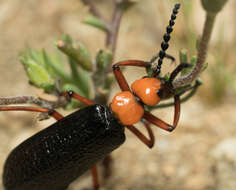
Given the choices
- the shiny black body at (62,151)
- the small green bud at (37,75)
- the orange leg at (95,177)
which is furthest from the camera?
the orange leg at (95,177)

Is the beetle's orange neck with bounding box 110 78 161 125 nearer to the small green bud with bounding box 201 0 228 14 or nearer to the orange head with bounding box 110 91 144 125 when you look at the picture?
the orange head with bounding box 110 91 144 125

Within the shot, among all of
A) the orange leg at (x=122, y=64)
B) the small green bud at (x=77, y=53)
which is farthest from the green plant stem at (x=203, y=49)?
the small green bud at (x=77, y=53)

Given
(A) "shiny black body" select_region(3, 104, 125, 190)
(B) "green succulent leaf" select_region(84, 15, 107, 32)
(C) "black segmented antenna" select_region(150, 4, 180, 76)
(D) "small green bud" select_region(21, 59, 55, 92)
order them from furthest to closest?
(B) "green succulent leaf" select_region(84, 15, 107, 32) → (D) "small green bud" select_region(21, 59, 55, 92) → (A) "shiny black body" select_region(3, 104, 125, 190) → (C) "black segmented antenna" select_region(150, 4, 180, 76)

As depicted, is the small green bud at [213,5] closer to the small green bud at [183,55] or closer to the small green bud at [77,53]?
the small green bud at [183,55]

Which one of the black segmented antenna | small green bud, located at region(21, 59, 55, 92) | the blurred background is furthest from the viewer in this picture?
the blurred background

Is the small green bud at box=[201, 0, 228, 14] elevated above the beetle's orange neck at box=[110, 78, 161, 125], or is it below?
above

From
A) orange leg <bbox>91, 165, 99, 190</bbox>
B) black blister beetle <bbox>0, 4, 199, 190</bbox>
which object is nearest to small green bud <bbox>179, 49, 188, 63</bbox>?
black blister beetle <bbox>0, 4, 199, 190</bbox>

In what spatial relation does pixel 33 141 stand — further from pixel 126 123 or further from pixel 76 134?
pixel 126 123
